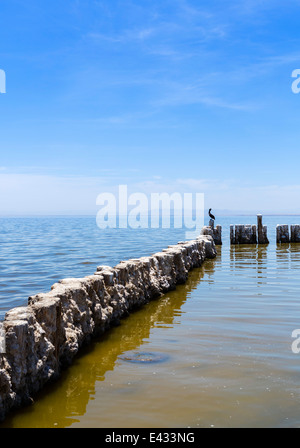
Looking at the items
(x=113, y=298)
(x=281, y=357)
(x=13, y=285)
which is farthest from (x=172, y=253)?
(x=281, y=357)

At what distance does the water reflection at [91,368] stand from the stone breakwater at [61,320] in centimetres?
14

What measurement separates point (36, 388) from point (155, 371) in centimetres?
156

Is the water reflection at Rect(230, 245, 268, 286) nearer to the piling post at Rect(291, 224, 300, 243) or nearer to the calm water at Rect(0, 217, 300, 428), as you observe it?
the calm water at Rect(0, 217, 300, 428)

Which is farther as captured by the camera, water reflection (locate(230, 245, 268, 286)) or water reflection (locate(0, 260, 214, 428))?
water reflection (locate(230, 245, 268, 286))

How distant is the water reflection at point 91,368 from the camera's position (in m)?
4.75

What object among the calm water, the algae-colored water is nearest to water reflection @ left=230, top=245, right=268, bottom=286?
the calm water

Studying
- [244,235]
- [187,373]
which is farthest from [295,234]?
[187,373]

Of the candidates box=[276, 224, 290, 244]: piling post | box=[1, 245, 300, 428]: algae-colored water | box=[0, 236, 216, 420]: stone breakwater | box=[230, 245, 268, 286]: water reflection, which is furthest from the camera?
box=[276, 224, 290, 244]: piling post

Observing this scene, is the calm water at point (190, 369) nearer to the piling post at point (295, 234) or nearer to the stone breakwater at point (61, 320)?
the stone breakwater at point (61, 320)

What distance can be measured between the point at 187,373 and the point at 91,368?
1.34 m

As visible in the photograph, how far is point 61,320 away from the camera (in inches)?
243

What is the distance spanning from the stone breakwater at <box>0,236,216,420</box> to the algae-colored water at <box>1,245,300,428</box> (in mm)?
210

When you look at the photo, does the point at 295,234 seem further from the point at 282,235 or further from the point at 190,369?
the point at 190,369

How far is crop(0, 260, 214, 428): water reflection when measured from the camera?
4.75 m
